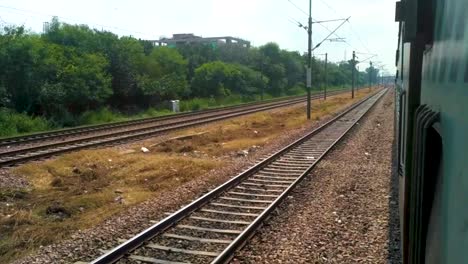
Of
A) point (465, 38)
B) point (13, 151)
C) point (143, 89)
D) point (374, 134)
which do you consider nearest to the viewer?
point (465, 38)

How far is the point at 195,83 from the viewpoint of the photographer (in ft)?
174

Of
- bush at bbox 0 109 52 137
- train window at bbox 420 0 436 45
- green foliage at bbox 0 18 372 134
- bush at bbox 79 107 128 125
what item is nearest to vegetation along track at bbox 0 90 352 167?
bush at bbox 0 109 52 137

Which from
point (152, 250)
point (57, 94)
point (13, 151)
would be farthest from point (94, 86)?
point (152, 250)

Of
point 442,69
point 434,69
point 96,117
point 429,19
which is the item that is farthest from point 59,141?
point 442,69

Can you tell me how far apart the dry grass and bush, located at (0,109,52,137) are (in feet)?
28.2

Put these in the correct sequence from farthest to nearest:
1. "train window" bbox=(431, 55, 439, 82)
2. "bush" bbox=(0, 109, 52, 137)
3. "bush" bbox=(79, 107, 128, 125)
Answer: "bush" bbox=(79, 107, 128, 125), "bush" bbox=(0, 109, 52, 137), "train window" bbox=(431, 55, 439, 82)

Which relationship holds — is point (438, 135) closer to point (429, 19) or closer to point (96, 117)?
point (429, 19)

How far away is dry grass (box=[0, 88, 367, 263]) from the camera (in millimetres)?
7277

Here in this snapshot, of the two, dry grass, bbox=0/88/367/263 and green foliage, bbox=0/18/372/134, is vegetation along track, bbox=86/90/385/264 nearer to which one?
dry grass, bbox=0/88/367/263

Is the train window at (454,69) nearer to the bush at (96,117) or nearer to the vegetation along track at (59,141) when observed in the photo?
the vegetation along track at (59,141)

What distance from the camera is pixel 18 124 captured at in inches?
890

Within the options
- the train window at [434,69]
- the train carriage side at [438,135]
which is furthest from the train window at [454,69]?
the train window at [434,69]

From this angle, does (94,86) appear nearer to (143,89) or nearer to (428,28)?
(143,89)

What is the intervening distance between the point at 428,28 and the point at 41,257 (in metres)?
Answer: 5.68
